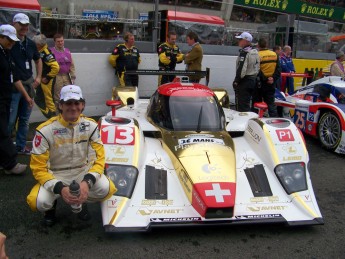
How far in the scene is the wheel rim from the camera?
21.3 feet

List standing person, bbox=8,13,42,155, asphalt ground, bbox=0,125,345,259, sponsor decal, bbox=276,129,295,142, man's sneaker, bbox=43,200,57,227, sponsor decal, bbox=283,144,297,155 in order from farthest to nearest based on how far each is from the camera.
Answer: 1. standing person, bbox=8,13,42,155
2. sponsor decal, bbox=276,129,295,142
3. sponsor decal, bbox=283,144,297,155
4. man's sneaker, bbox=43,200,57,227
5. asphalt ground, bbox=0,125,345,259

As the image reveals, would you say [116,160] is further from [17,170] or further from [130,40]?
[130,40]

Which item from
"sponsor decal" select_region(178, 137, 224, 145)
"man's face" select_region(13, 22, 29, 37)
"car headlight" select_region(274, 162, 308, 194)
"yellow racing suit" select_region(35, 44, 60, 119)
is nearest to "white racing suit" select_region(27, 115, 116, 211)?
"sponsor decal" select_region(178, 137, 224, 145)

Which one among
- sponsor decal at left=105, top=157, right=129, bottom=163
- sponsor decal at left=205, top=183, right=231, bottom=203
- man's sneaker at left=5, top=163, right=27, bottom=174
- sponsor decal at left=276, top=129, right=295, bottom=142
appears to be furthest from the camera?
man's sneaker at left=5, top=163, right=27, bottom=174

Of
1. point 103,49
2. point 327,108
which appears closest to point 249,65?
point 327,108

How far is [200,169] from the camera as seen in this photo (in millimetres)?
3879

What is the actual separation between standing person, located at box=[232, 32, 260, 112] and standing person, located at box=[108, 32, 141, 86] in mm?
2283

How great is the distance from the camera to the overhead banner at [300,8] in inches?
857

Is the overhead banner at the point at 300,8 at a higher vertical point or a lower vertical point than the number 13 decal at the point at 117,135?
higher

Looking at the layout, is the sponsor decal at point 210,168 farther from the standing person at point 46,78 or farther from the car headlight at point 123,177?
the standing person at point 46,78

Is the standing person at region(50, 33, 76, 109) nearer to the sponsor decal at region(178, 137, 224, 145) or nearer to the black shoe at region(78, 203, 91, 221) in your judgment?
the sponsor decal at region(178, 137, 224, 145)

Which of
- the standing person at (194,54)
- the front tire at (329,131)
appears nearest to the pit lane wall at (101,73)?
the standing person at (194,54)

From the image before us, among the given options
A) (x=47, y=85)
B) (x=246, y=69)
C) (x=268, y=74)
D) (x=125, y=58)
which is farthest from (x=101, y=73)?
(x=268, y=74)

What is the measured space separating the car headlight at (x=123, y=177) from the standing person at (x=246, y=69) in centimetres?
370
